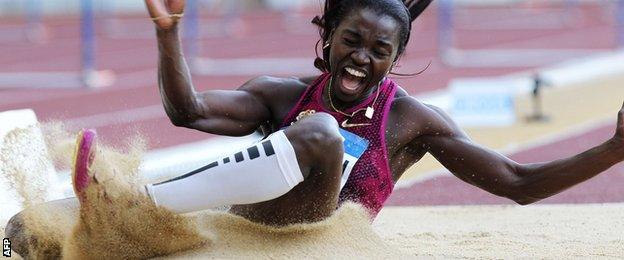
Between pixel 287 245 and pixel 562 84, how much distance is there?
839 centimetres

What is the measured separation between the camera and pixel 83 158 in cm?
358

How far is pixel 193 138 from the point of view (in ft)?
28.2

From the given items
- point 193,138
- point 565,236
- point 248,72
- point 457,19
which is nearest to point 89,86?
point 248,72

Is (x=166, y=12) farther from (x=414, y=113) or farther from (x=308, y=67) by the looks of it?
(x=308, y=67)

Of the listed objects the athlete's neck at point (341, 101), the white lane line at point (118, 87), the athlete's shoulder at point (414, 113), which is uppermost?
the athlete's neck at point (341, 101)

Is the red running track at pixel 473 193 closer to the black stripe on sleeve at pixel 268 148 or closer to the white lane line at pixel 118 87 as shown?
the black stripe on sleeve at pixel 268 148

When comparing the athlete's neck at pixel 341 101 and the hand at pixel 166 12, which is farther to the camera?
the athlete's neck at pixel 341 101

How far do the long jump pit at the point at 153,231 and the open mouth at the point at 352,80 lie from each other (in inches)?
14.7

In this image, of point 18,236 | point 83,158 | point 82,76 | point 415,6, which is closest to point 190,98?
point 83,158

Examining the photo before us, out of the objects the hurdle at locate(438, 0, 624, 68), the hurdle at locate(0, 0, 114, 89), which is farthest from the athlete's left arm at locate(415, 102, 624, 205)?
the hurdle at locate(438, 0, 624, 68)

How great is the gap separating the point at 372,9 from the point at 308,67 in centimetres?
982

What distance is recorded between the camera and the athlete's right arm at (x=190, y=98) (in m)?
3.57

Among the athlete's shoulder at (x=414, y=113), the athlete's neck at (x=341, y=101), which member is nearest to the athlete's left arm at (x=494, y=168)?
the athlete's shoulder at (x=414, y=113)

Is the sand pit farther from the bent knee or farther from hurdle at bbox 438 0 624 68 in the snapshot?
hurdle at bbox 438 0 624 68
